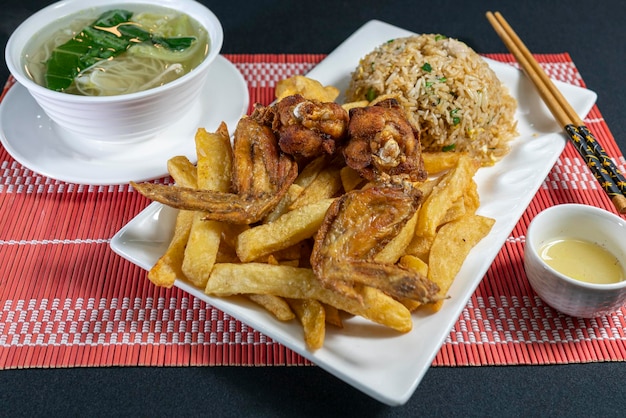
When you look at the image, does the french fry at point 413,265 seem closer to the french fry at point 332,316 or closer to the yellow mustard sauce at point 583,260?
the french fry at point 332,316

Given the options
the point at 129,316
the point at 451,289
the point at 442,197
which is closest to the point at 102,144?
the point at 129,316

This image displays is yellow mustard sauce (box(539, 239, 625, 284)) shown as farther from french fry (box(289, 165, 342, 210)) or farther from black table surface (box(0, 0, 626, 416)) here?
french fry (box(289, 165, 342, 210))

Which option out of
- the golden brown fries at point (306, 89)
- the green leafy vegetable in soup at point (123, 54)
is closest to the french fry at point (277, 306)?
the golden brown fries at point (306, 89)

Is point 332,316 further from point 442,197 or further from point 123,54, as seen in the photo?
point 123,54

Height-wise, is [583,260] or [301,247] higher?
[583,260]

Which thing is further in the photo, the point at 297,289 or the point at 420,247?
the point at 420,247

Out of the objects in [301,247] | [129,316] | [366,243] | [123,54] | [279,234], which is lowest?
[129,316]


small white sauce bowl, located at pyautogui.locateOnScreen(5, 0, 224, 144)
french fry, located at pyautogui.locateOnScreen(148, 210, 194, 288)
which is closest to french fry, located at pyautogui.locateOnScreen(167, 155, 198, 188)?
french fry, located at pyautogui.locateOnScreen(148, 210, 194, 288)
